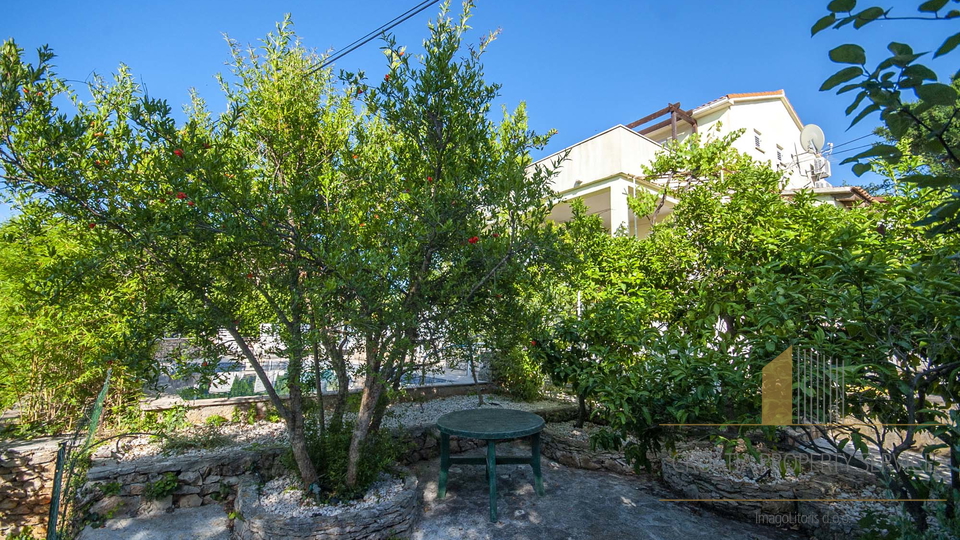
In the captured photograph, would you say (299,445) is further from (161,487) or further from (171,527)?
(161,487)

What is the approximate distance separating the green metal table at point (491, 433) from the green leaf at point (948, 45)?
3.69 metres

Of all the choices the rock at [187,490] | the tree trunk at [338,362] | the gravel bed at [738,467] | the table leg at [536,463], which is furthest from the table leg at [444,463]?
the rock at [187,490]

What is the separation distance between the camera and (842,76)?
2.85ft

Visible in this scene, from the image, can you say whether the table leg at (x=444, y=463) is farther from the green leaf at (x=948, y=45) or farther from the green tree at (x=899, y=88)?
the green leaf at (x=948, y=45)

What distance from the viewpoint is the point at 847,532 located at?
10.7ft

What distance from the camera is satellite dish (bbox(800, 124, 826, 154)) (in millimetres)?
9406

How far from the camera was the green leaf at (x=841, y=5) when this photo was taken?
804 millimetres

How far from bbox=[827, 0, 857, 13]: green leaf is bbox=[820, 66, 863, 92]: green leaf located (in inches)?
4.4

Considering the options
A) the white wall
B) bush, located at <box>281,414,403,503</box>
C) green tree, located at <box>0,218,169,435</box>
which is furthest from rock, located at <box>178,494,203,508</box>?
the white wall

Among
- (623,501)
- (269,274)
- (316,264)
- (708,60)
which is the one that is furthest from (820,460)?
(269,274)

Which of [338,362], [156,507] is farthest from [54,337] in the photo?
[338,362]

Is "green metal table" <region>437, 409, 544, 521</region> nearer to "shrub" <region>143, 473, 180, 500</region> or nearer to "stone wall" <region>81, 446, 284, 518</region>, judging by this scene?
"stone wall" <region>81, 446, 284, 518</region>

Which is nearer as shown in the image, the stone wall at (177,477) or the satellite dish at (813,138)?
the stone wall at (177,477)

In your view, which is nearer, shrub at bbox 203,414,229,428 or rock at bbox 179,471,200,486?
rock at bbox 179,471,200,486
